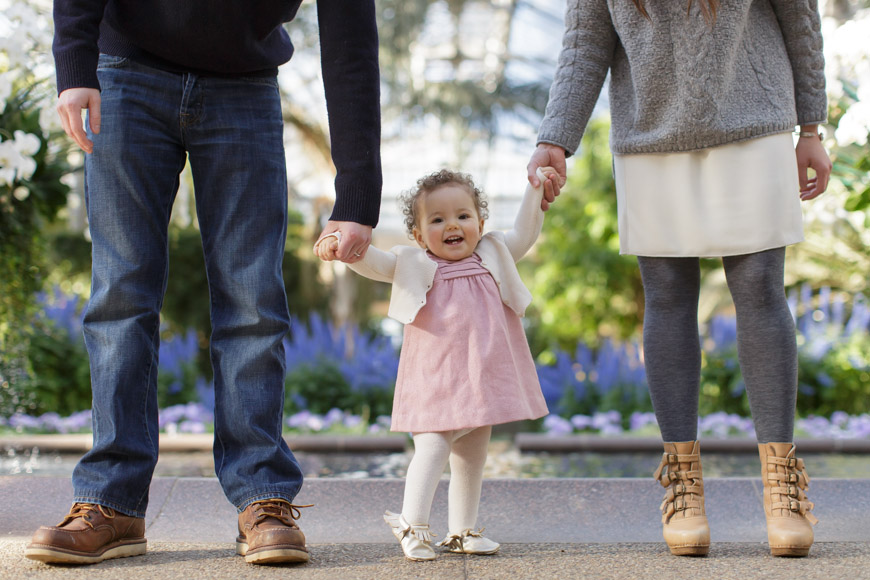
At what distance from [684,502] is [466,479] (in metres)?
0.45

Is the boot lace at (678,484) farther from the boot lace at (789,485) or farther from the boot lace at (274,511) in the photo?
the boot lace at (274,511)

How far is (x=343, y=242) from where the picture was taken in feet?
5.74

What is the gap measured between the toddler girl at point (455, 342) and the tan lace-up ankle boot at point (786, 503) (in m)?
0.49

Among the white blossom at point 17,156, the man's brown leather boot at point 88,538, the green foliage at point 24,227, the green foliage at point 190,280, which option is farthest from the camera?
the green foliage at point 190,280

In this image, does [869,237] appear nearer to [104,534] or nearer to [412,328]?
[412,328]

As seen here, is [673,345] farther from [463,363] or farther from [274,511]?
[274,511]

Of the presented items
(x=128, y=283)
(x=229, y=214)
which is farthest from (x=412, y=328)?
(x=128, y=283)

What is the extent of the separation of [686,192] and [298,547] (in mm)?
1090

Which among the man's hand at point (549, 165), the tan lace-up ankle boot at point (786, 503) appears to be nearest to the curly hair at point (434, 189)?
the man's hand at point (549, 165)

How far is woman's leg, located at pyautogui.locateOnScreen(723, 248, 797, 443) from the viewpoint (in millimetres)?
1818

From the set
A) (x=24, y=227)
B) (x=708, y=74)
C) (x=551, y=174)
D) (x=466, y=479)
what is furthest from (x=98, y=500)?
(x=24, y=227)

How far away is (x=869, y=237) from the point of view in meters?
5.02

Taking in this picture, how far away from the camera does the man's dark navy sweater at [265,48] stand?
1.78 m

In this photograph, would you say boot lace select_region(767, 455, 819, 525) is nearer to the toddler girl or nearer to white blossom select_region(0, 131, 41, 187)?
the toddler girl
